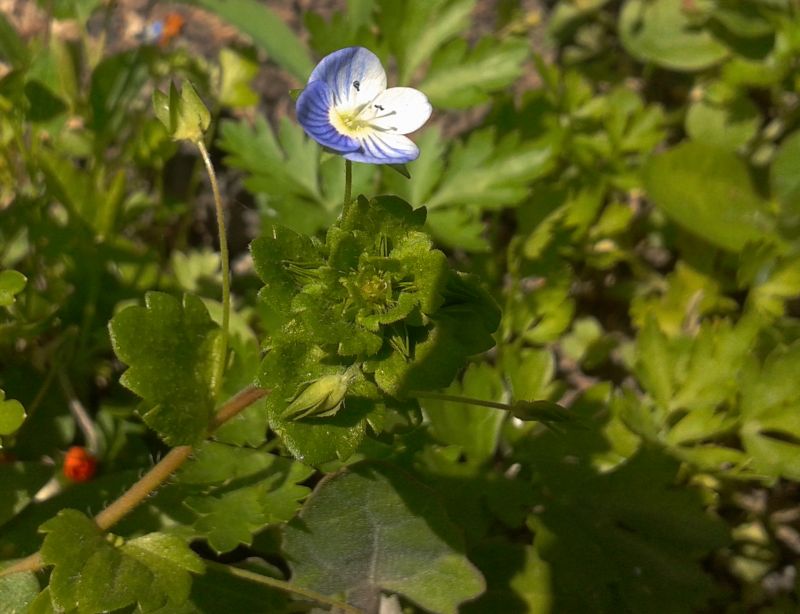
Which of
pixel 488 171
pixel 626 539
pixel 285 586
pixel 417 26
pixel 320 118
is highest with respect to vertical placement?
Result: pixel 320 118

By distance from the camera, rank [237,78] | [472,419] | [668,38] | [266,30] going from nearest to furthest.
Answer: [472,419] → [237,78] → [266,30] → [668,38]

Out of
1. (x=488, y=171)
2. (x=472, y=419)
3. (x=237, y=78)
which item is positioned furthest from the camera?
(x=237, y=78)

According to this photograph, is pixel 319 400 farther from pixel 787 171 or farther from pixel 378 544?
pixel 787 171

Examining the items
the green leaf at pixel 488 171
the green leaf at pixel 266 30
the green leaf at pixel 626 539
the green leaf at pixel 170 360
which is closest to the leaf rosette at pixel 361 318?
the green leaf at pixel 170 360

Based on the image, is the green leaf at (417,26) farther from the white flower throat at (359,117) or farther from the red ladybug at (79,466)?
the red ladybug at (79,466)

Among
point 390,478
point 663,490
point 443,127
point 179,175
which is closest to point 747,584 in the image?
point 663,490

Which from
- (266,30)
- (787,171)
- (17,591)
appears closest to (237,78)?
(266,30)

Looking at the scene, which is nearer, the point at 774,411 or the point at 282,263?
the point at 282,263
